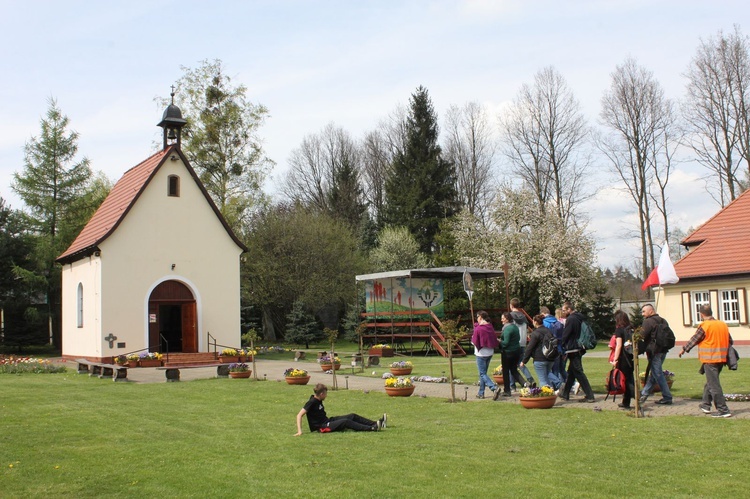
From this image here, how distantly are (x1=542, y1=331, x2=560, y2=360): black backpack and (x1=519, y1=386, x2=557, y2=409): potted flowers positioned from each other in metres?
0.80

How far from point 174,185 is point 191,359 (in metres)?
7.66

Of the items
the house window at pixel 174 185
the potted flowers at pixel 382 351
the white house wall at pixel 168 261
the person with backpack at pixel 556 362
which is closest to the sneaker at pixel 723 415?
the person with backpack at pixel 556 362

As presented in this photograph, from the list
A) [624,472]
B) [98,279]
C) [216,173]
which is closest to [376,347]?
[98,279]

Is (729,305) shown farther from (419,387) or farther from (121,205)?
(121,205)

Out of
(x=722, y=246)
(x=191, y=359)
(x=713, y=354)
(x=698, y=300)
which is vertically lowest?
(x=191, y=359)

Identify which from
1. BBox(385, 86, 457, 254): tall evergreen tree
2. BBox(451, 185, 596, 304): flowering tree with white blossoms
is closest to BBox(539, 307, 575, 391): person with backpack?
BBox(451, 185, 596, 304): flowering tree with white blossoms

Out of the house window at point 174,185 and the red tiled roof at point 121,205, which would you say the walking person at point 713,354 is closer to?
the red tiled roof at point 121,205

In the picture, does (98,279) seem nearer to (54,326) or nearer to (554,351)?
(54,326)

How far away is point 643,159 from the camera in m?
45.7

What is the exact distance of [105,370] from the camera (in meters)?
22.6

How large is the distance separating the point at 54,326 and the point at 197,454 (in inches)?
1381

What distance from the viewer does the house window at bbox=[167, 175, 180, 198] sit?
3103 centimetres

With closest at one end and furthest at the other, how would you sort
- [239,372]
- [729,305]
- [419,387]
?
[419,387]
[239,372]
[729,305]

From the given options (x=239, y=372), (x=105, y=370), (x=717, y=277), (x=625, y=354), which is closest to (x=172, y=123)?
(x=105, y=370)
